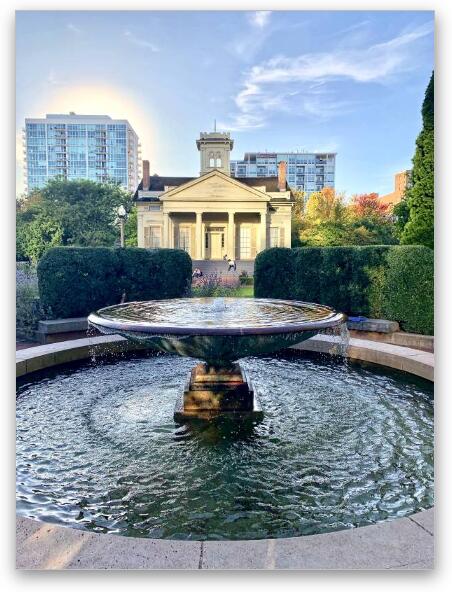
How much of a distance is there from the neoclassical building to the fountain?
24.8 metres

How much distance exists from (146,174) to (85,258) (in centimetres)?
2408

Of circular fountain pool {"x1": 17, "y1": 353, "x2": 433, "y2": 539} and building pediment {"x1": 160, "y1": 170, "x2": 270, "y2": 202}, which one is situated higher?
building pediment {"x1": 160, "y1": 170, "x2": 270, "y2": 202}

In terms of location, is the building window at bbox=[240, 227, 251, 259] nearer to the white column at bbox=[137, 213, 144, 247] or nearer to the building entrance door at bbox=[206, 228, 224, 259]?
the building entrance door at bbox=[206, 228, 224, 259]

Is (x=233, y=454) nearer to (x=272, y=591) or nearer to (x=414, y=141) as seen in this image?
(x=272, y=591)

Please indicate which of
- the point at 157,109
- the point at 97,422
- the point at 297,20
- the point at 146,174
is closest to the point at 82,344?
the point at 97,422

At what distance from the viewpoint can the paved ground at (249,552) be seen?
2.05 metres

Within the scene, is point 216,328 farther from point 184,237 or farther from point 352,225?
point 184,237

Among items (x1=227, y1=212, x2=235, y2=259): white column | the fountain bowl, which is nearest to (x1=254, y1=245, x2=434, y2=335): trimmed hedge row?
the fountain bowl

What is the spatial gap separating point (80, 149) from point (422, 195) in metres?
13.7

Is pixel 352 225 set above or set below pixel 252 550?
above

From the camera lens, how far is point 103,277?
856 centimetres

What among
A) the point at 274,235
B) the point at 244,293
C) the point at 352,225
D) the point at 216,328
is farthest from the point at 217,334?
the point at 274,235

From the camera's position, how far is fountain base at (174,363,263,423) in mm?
3898

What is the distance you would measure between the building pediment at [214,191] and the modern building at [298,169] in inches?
2276
